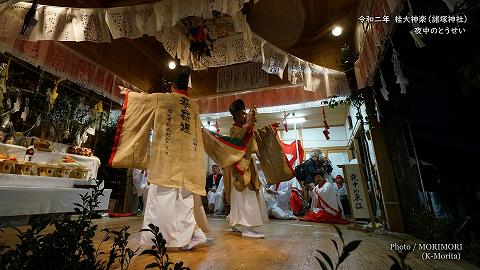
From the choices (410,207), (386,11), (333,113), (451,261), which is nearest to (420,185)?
(410,207)

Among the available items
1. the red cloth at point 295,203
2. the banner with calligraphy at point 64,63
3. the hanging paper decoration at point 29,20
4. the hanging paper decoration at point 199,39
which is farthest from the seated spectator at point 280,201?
the hanging paper decoration at point 29,20

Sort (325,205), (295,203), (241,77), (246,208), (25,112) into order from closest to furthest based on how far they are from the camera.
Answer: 1. (246,208)
2. (25,112)
3. (325,205)
4. (241,77)
5. (295,203)

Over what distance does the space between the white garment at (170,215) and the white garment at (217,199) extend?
5606 millimetres

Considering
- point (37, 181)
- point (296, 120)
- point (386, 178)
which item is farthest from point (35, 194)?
point (296, 120)

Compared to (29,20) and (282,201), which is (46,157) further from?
(282,201)

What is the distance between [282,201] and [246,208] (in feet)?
13.6

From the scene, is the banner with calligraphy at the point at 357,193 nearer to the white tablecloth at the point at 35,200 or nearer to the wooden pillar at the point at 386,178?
the wooden pillar at the point at 386,178

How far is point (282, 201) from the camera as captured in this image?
7215 mm

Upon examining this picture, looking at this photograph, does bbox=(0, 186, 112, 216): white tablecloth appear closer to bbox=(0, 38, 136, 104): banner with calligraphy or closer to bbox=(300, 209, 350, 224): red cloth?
bbox=(0, 38, 136, 104): banner with calligraphy

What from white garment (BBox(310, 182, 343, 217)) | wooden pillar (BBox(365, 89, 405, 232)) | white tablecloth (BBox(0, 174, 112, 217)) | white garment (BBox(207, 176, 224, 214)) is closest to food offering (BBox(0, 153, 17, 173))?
white tablecloth (BBox(0, 174, 112, 217))

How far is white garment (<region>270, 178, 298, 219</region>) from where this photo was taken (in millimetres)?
6918

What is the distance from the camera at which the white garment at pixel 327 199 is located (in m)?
6.10

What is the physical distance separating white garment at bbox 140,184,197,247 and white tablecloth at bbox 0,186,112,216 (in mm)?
2077

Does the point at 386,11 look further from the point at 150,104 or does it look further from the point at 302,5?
the point at 150,104
